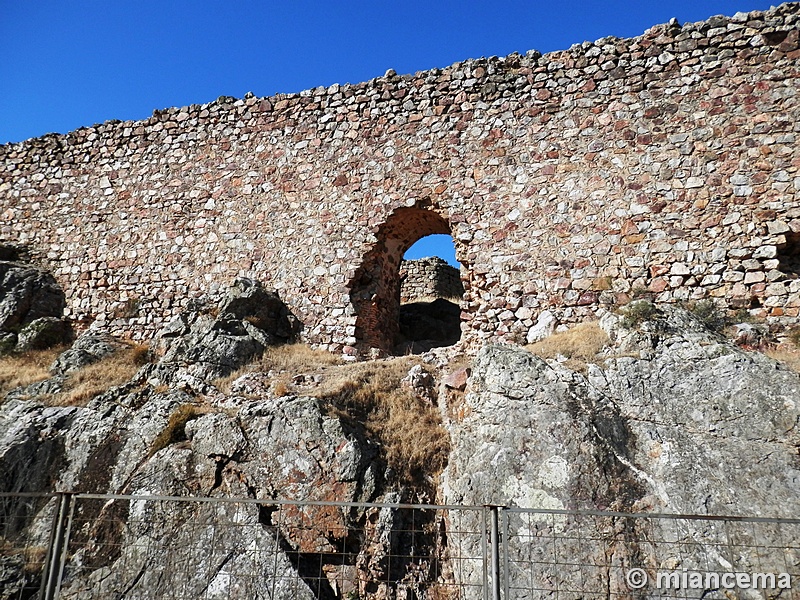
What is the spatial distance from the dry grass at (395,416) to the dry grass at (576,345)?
1.78 metres

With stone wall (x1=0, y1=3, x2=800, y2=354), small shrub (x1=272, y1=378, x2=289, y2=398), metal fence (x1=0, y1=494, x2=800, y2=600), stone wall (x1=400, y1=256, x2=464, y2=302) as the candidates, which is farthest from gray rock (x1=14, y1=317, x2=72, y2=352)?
stone wall (x1=400, y1=256, x2=464, y2=302)

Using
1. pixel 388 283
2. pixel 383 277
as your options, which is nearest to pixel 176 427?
pixel 383 277

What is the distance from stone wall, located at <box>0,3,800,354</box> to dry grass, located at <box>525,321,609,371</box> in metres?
0.60

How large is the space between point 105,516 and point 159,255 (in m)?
6.45

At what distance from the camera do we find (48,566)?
468 centimetres

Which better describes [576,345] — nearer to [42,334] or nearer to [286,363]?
[286,363]

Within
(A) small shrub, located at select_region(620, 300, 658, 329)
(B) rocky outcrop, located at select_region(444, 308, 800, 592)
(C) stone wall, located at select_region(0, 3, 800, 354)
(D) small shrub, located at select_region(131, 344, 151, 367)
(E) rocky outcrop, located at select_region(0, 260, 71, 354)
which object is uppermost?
(C) stone wall, located at select_region(0, 3, 800, 354)

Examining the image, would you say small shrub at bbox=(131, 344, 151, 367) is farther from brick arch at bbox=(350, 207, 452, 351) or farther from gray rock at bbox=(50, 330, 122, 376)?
brick arch at bbox=(350, 207, 452, 351)

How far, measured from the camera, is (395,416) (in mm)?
7520

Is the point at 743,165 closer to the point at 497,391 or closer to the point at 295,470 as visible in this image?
the point at 497,391

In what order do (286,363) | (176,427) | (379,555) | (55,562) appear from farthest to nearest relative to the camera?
(286,363) < (176,427) < (379,555) < (55,562)

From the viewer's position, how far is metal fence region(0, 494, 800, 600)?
16.9 feet

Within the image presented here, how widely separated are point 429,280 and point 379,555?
12.1 meters

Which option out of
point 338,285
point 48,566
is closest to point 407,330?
point 338,285
